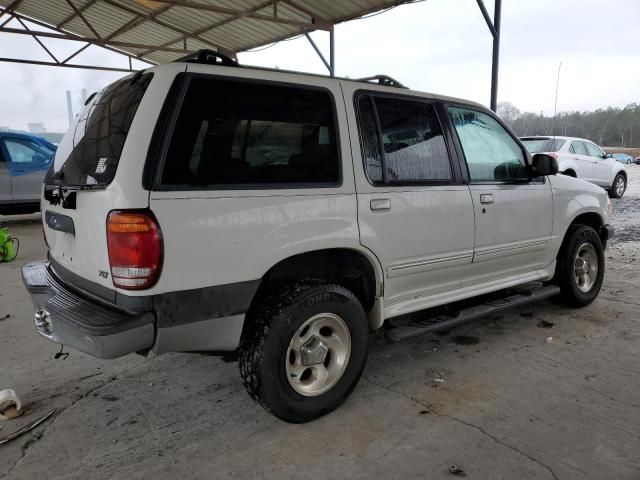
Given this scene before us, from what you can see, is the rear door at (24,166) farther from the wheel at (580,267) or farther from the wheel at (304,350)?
the wheel at (580,267)

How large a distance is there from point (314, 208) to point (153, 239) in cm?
89

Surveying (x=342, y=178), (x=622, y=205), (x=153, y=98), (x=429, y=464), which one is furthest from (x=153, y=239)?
(x=622, y=205)

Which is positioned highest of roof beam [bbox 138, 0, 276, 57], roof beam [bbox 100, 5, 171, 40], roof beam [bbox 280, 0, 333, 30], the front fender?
roof beam [bbox 100, 5, 171, 40]

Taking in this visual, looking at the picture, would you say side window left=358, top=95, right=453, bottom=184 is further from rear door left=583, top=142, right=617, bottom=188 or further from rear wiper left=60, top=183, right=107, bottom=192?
rear door left=583, top=142, right=617, bottom=188

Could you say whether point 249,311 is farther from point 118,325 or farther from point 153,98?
point 153,98

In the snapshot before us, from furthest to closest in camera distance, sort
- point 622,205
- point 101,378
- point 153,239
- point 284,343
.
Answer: point 622,205 < point 101,378 < point 284,343 < point 153,239

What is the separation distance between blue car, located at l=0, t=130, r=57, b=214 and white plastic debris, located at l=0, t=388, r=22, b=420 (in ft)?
26.1

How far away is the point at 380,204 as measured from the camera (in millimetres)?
2865

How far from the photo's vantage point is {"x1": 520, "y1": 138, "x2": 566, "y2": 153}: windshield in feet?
38.4

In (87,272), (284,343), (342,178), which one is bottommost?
(284,343)

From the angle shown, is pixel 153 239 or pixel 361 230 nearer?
pixel 153 239

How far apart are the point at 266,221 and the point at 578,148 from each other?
494 inches

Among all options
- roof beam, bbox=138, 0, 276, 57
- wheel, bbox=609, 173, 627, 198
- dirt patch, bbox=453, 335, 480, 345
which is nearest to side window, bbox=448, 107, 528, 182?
dirt patch, bbox=453, 335, 480, 345

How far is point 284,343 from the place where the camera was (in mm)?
2510
